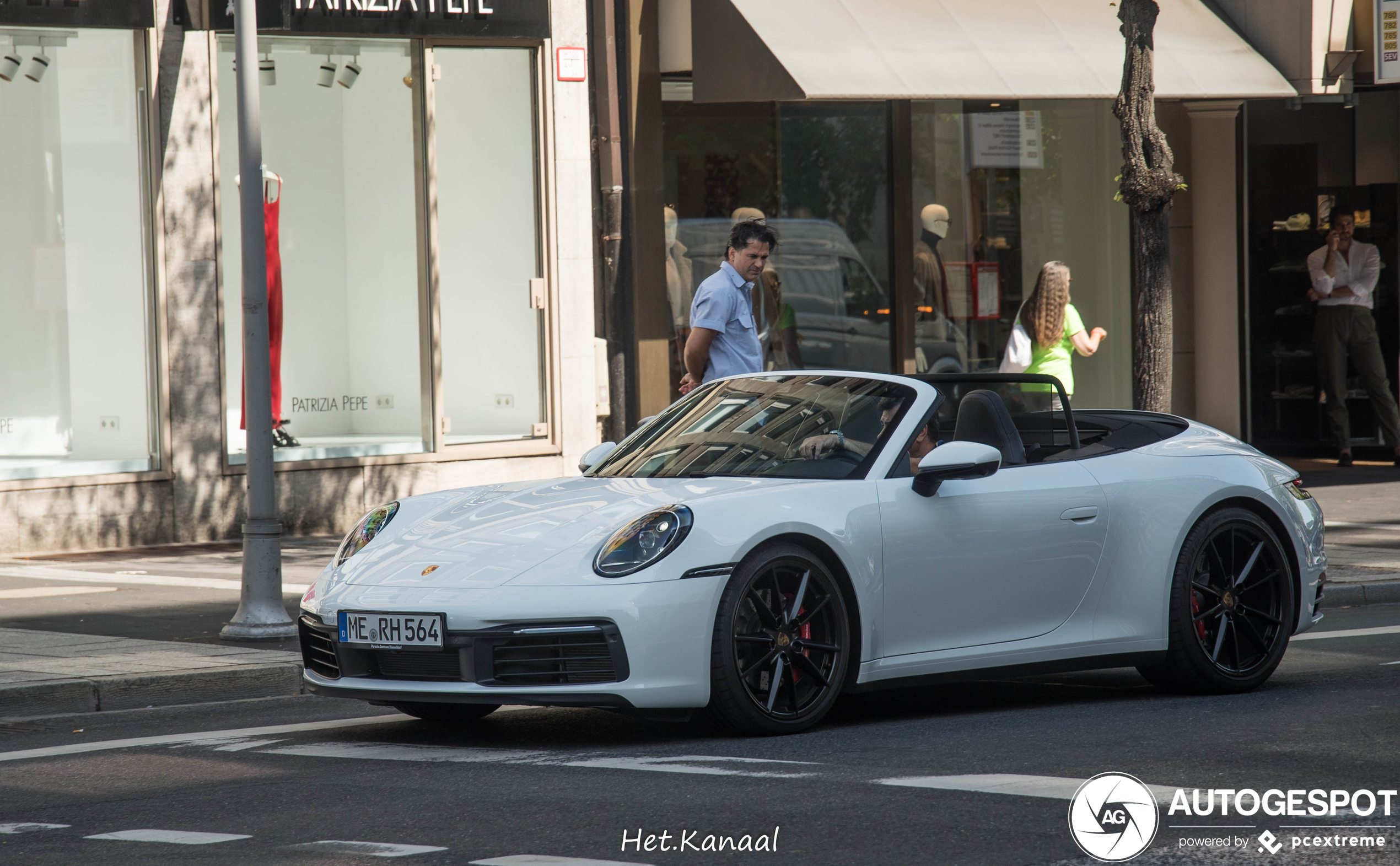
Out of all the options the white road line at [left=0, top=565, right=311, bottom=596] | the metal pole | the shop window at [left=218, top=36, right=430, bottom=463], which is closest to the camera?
the metal pole

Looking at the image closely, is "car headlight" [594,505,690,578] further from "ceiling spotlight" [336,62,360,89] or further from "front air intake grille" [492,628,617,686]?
"ceiling spotlight" [336,62,360,89]

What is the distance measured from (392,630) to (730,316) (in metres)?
4.13

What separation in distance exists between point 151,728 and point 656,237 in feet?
29.0

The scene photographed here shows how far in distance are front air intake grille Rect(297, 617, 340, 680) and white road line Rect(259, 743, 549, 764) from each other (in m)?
0.25

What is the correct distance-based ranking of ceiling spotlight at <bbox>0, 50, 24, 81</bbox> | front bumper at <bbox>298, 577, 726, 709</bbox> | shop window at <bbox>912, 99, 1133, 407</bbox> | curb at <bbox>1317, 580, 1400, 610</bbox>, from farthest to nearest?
shop window at <bbox>912, 99, 1133, 407</bbox> < ceiling spotlight at <bbox>0, 50, 24, 81</bbox> < curb at <bbox>1317, 580, 1400, 610</bbox> < front bumper at <bbox>298, 577, 726, 709</bbox>

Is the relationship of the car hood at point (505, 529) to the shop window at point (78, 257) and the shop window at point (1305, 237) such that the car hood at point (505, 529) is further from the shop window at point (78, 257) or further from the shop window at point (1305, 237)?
the shop window at point (1305, 237)

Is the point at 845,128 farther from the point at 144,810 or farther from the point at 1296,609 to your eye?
the point at 144,810

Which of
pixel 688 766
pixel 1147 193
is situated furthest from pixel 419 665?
pixel 1147 193

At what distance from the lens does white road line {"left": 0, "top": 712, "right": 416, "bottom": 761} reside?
21.6 ft

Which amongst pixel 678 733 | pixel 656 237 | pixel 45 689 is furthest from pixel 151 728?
pixel 656 237

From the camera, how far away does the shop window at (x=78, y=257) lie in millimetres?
13242

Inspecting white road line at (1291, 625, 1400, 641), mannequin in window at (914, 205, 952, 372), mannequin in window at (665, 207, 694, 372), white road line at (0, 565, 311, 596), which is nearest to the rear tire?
white road line at (0, 565, 311, 596)

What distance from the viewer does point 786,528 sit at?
623cm

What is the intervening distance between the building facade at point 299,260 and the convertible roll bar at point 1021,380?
744 cm
